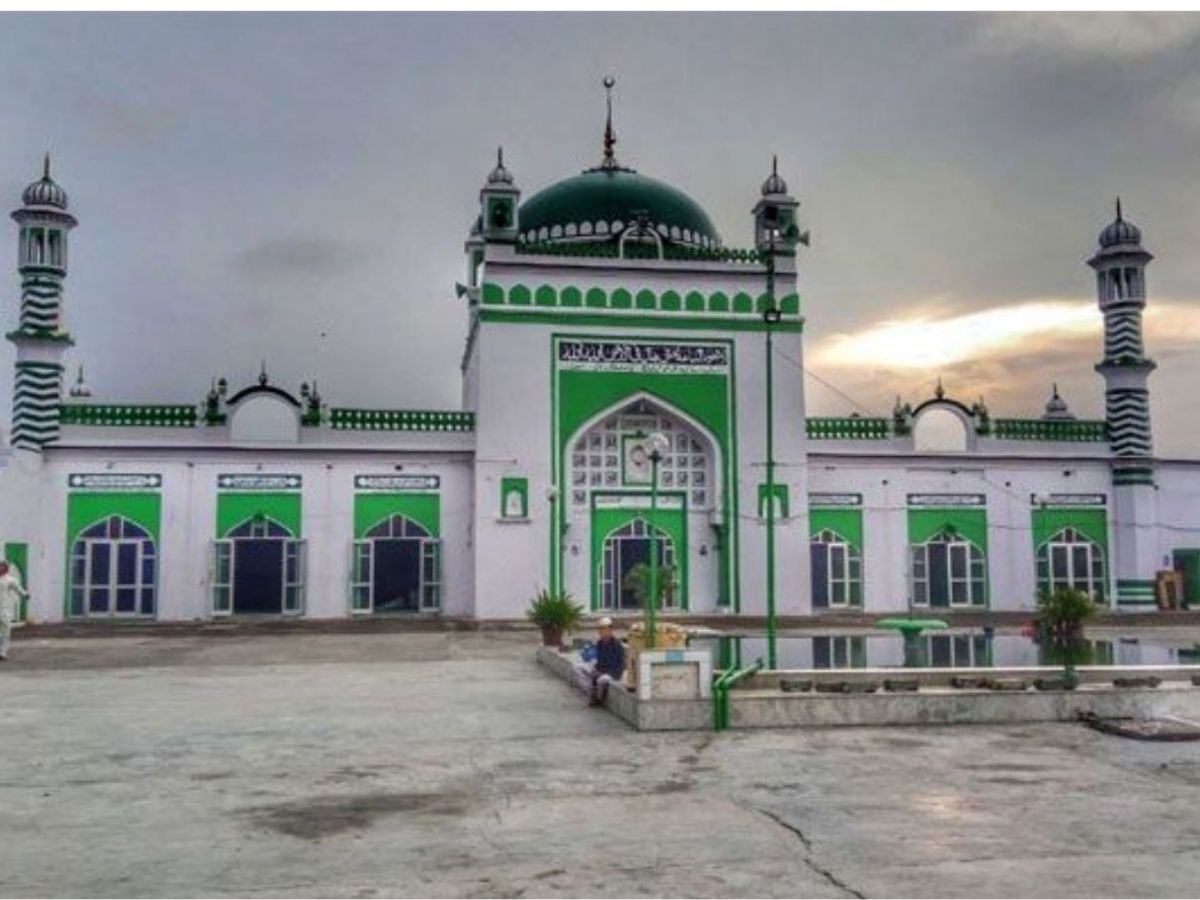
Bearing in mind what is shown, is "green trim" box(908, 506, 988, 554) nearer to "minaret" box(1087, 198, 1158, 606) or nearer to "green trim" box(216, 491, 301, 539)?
"minaret" box(1087, 198, 1158, 606)

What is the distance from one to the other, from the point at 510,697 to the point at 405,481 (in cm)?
1364

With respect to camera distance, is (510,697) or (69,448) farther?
(69,448)

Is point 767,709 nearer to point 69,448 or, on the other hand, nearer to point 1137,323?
point 69,448

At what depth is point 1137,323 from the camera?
91.2ft

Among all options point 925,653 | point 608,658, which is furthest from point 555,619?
point 925,653

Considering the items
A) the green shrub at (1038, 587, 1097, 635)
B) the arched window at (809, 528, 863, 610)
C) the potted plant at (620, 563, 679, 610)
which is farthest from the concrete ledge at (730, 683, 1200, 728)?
the arched window at (809, 528, 863, 610)

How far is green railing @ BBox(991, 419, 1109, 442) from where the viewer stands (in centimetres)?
2758

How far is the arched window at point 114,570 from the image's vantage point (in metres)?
23.4

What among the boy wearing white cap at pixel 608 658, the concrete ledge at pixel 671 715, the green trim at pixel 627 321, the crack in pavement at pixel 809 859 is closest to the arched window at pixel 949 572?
the green trim at pixel 627 321

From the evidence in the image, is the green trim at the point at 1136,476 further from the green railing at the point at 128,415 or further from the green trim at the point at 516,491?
the green railing at the point at 128,415

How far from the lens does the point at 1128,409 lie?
2756cm

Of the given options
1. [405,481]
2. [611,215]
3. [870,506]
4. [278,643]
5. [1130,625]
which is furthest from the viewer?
[611,215]

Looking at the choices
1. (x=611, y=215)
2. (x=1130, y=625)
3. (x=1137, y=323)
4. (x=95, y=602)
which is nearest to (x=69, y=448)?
(x=95, y=602)

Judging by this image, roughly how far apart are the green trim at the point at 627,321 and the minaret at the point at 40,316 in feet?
30.3
